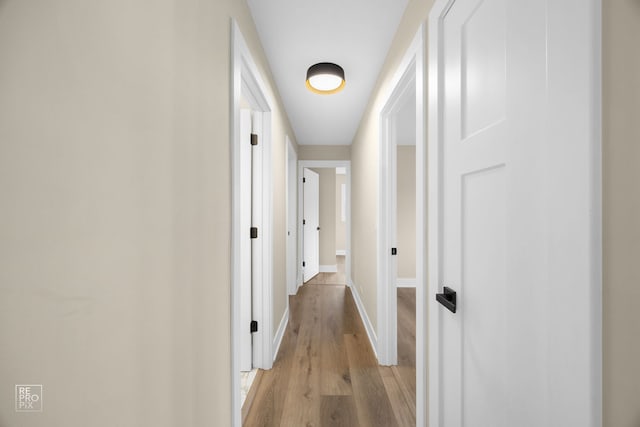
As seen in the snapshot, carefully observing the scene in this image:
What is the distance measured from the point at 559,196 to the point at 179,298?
3.25 feet

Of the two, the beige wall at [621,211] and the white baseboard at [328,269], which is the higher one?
the beige wall at [621,211]

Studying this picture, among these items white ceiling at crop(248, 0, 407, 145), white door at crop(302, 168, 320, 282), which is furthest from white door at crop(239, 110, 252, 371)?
white door at crop(302, 168, 320, 282)

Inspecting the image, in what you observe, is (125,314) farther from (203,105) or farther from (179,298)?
(203,105)

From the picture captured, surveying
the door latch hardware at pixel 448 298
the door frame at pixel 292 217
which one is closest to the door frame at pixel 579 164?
the door latch hardware at pixel 448 298

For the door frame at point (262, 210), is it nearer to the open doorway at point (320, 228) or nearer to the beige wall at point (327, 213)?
the open doorway at point (320, 228)

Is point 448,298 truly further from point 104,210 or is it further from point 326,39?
point 326,39

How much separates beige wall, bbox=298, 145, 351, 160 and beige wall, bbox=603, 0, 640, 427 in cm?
434

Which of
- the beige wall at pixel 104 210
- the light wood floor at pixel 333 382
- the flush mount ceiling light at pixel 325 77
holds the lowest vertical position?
the light wood floor at pixel 333 382

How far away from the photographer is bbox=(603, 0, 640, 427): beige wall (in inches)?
17.6

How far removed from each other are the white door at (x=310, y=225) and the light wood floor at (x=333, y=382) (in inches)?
76.5

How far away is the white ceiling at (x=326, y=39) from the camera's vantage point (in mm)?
1564

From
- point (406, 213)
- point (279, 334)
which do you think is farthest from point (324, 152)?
point (279, 334)

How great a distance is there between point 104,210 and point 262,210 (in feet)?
5.40

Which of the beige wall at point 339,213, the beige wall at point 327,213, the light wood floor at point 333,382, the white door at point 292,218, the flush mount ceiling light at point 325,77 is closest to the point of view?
the light wood floor at point 333,382
